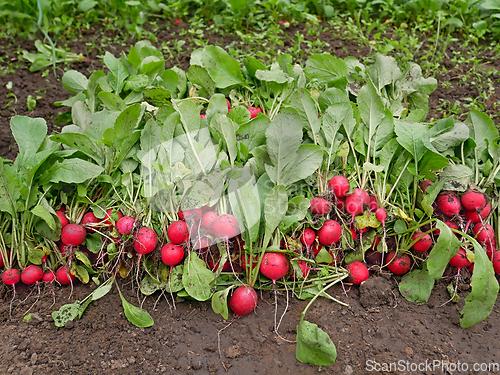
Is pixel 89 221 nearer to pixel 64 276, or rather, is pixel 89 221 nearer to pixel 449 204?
pixel 64 276

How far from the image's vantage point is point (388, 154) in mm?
2195

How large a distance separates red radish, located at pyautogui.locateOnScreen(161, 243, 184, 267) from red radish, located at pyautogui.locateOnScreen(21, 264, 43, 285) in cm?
69

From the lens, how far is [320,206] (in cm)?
198

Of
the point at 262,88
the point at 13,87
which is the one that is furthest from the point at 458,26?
the point at 13,87

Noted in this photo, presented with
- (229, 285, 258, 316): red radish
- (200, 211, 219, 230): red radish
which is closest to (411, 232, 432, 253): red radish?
(229, 285, 258, 316): red radish

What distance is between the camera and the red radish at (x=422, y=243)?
1.92 meters

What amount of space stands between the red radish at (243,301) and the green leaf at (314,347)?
0.92ft

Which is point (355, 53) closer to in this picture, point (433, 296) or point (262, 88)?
point (262, 88)

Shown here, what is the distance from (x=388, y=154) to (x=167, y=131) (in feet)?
4.31

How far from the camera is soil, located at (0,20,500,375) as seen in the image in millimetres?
1638

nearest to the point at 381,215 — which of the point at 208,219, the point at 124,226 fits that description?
the point at 208,219

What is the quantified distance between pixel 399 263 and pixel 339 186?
0.53 metres

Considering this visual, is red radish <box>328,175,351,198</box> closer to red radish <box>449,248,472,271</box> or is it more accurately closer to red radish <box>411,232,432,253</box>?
red radish <box>411,232,432,253</box>

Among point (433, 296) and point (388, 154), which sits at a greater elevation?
point (388, 154)
